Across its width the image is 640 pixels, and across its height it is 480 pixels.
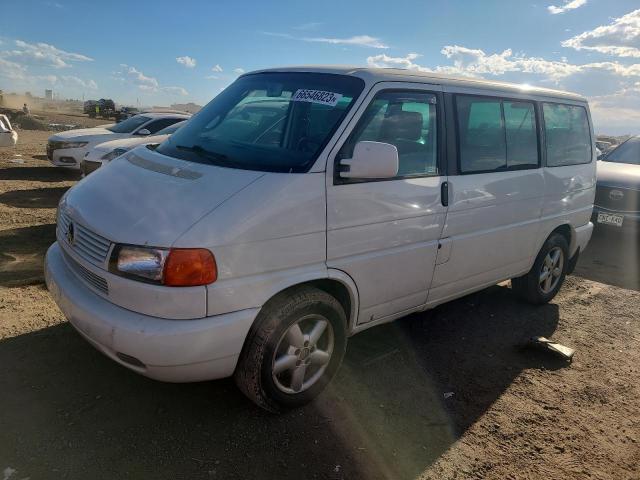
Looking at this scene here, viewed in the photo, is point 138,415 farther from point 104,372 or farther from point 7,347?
point 7,347

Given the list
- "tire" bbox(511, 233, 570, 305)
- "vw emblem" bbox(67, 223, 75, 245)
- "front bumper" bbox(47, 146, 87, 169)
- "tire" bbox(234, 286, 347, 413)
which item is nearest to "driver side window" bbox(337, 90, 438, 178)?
"tire" bbox(234, 286, 347, 413)

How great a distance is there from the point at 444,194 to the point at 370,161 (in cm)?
93

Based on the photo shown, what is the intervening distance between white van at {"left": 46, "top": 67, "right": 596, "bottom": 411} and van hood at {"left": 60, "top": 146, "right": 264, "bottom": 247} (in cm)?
1

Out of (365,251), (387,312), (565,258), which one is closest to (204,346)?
(365,251)

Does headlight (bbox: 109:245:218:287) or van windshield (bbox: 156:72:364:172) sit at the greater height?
van windshield (bbox: 156:72:364:172)

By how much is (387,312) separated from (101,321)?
6.14ft

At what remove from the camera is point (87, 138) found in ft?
36.2

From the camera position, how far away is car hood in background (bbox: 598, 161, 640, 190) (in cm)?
813

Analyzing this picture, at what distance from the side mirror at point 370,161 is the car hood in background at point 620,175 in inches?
265

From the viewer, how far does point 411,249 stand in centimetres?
355

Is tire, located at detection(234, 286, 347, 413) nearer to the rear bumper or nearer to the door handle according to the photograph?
the door handle

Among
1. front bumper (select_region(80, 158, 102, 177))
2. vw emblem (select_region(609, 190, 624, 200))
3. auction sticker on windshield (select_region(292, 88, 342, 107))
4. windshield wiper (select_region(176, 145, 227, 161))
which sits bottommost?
vw emblem (select_region(609, 190, 624, 200))

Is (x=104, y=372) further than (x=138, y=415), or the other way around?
(x=104, y=372)

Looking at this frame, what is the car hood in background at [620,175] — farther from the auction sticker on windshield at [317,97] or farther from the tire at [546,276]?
the auction sticker on windshield at [317,97]
